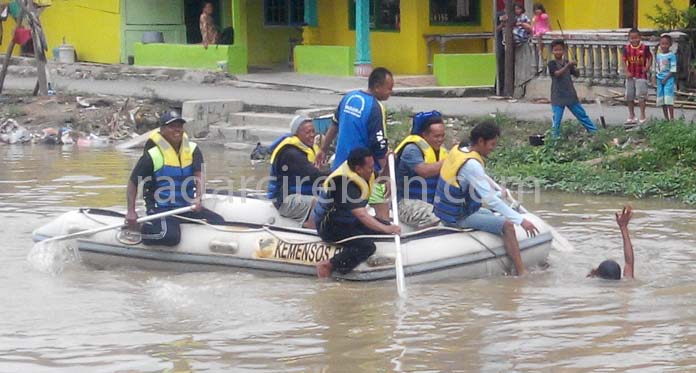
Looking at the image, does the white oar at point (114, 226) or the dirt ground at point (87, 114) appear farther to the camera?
the dirt ground at point (87, 114)

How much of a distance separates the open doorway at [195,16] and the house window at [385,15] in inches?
159

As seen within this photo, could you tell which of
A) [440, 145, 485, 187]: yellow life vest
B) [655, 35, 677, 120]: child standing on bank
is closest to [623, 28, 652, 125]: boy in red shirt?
[655, 35, 677, 120]: child standing on bank

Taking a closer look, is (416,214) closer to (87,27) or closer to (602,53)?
(602,53)

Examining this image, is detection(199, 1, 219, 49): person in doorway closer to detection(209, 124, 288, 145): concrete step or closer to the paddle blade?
detection(209, 124, 288, 145): concrete step

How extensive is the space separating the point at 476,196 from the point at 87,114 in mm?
12107

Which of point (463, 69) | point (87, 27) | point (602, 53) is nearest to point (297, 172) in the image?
point (602, 53)

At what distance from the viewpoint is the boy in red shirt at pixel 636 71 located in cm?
1655

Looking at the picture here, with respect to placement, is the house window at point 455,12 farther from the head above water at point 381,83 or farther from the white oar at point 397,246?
the white oar at point 397,246

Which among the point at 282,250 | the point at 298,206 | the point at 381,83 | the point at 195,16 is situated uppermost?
the point at 195,16

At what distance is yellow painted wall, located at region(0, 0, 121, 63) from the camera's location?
2773cm

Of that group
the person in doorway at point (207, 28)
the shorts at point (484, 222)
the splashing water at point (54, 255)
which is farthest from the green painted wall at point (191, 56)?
the shorts at point (484, 222)

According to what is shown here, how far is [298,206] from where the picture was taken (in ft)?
35.2

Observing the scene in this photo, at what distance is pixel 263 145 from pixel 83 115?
3905 mm

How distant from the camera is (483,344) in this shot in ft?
26.6
